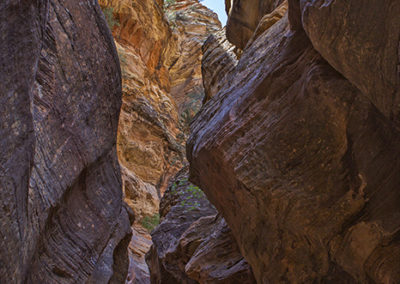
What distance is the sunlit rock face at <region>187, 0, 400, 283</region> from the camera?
402 centimetres

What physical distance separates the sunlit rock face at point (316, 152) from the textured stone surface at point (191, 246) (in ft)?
4.70

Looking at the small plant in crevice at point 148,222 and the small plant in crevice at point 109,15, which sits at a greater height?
the small plant in crevice at point 109,15

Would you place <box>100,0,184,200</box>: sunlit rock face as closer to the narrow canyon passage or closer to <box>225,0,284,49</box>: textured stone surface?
<box>225,0,284,49</box>: textured stone surface

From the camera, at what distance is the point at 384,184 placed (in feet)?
15.1

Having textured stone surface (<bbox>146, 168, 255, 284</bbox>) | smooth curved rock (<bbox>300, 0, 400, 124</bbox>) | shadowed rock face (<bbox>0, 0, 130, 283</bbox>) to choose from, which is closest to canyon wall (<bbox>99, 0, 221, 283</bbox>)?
textured stone surface (<bbox>146, 168, 255, 284</bbox>)

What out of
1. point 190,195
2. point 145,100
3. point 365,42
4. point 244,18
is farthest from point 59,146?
point 145,100

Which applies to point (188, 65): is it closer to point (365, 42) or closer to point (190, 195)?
point (190, 195)

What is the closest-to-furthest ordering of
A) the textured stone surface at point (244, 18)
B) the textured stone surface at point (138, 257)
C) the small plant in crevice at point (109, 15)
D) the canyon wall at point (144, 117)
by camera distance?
the textured stone surface at point (244, 18), the textured stone surface at point (138, 257), the canyon wall at point (144, 117), the small plant in crevice at point (109, 15)

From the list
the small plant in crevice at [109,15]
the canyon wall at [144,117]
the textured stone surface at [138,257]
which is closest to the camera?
the textured stone surface at [138,257]

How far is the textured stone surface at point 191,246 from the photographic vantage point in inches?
293

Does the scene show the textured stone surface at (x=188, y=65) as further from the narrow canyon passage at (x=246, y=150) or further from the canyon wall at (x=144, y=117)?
the narrow canyon passage at (x=246, y=150)

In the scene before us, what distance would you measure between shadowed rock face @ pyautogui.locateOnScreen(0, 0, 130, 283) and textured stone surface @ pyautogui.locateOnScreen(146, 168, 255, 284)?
1.65m

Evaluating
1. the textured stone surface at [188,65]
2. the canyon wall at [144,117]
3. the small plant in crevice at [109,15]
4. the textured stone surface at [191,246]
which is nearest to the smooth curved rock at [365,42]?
the textured stone surface at [191,246]

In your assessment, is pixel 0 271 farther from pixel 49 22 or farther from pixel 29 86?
pixel 49 22
